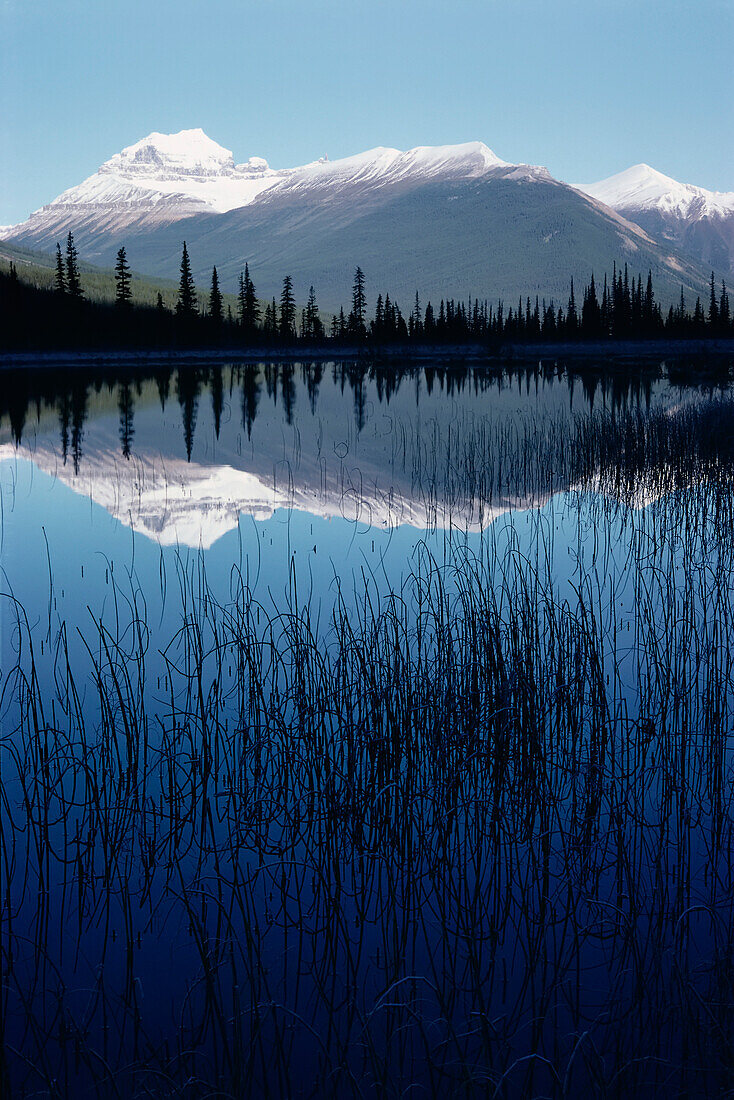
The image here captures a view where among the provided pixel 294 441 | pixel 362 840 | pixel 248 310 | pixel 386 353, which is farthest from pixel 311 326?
pixel 362 840

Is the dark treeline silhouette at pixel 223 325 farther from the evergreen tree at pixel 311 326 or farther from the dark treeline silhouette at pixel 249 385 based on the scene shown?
the dark treeline silhouette at pixel 249 385

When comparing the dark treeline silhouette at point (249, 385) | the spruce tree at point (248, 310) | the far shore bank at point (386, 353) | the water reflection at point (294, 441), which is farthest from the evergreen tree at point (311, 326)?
the water reflection at point (294, 441)

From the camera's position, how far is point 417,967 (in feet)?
13.8

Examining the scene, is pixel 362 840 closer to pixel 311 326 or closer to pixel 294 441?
pixel 294 441

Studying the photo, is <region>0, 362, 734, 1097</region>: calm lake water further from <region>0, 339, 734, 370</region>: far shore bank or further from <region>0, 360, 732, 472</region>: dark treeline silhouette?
<region>0, 339, 734, 370</region>: far shore bank

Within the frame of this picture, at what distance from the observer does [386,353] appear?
79.4 metres

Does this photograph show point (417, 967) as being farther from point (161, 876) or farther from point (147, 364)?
point (147, 364)

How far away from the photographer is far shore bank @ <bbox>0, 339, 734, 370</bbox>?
7369 cm

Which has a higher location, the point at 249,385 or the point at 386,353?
the point at 386,353

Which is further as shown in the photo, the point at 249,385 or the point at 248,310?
the point at 248,310

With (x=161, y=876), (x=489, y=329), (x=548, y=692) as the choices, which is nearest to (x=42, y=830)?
(x=161, y=876)

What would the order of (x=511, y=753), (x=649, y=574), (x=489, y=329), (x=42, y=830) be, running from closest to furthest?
(x=42, y=830) → (x=511, y=753) → (x=649, y=574) → (x=489, y=329)

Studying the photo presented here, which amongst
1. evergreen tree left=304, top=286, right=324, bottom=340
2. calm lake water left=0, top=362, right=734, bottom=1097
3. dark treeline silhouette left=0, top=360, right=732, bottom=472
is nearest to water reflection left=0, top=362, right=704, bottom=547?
dark treeline silhouette left=0, top=360, right=732, bottom=472

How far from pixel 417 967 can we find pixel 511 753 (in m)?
2.19
